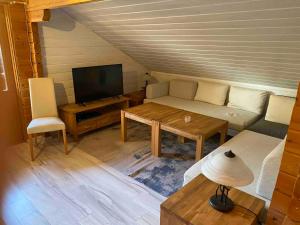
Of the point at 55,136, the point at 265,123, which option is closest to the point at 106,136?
the point at 55,136

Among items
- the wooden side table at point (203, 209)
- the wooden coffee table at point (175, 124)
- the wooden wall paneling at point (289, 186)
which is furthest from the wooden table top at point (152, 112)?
the wooden wall paneling at point (289, 186)

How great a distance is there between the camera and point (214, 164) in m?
1.22

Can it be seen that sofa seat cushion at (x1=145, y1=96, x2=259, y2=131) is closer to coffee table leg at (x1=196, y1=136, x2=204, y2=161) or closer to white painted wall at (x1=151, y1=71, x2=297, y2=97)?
white painted wall at (x1=151, y1=71, x2=297, y2=97)

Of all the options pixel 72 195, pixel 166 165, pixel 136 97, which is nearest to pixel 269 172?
pixel 166 165

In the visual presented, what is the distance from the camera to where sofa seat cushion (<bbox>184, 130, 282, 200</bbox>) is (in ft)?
6.61

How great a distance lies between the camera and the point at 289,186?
1.18 meters

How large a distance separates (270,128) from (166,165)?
1427 mm

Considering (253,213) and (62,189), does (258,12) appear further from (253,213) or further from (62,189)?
(62,189)

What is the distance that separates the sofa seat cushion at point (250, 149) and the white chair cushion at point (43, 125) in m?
1.76

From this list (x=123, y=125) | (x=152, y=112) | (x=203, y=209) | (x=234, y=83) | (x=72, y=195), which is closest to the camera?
(x=203, y=209)

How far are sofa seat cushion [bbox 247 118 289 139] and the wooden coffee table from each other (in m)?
0.46

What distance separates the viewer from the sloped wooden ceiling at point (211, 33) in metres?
1.91

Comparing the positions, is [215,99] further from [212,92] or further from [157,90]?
[157,90]

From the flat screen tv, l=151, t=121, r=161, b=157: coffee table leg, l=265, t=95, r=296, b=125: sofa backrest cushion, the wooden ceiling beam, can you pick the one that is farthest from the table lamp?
the flat screen tv
